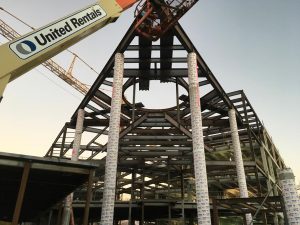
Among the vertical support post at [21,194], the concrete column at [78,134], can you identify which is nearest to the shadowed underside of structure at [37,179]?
the vertical support post at [21,194]

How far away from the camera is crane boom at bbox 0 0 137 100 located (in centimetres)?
959

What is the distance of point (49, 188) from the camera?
14078 mm

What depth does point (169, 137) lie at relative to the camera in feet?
74.9

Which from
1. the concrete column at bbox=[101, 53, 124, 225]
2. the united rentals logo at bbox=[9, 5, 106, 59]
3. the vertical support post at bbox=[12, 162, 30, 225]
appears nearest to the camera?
the vertical support post at bbox=[12, 162, 30, 225]

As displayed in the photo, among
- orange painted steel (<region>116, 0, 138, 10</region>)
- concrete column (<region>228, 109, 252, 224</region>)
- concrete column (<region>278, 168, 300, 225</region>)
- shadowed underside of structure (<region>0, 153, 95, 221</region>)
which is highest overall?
orange painted steel (<region>116, 0, 138, 10</region>)

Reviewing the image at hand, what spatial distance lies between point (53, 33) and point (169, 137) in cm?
1413

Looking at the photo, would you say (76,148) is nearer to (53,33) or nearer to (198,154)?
(198,154)

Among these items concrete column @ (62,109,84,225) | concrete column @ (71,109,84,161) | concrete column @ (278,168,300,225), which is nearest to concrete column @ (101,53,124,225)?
concrete column @ (62,109,84,225)

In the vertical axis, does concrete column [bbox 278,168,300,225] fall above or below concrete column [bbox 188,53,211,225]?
below

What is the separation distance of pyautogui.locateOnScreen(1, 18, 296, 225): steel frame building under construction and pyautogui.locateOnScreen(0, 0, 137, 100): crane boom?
5341 mm

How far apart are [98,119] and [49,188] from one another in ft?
36.1

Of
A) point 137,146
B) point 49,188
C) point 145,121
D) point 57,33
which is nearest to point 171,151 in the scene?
point 137,146

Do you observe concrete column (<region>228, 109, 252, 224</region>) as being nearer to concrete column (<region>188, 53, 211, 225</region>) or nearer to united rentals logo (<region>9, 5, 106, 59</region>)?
concrete column (<region>188, 53, 211, 225</region>)

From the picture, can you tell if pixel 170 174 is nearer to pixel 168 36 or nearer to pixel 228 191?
pixel 228 191
